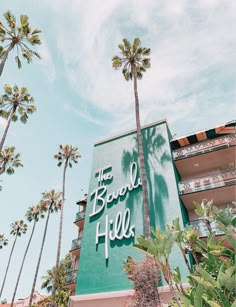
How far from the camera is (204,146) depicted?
17.5 metres

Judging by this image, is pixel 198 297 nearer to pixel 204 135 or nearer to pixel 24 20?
pixel 204 135

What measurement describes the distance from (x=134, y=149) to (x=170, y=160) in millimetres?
3434

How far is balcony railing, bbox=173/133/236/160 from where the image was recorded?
16656 mm

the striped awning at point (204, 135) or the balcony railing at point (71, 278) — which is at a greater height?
the striped awning at point (204, 135)

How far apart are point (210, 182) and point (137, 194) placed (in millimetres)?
5236

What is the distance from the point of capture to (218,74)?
482 inches

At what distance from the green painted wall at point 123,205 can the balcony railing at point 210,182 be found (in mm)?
763

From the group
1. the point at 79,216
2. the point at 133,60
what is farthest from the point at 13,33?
the point at 79,216

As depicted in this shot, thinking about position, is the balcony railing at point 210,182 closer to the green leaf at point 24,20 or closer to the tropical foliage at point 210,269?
the tropical foliage at point 210,269

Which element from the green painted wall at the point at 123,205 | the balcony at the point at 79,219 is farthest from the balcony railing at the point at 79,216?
the green painted wall at the point at 123,205

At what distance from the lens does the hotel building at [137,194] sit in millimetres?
14844

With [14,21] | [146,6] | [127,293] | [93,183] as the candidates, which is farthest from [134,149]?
[14,21]

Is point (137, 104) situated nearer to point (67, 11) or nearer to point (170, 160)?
point (170, 160)

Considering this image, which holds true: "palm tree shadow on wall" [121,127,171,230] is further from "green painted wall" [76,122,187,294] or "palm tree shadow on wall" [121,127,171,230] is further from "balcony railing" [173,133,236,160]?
"balcony railing" [173,133,236,160]
